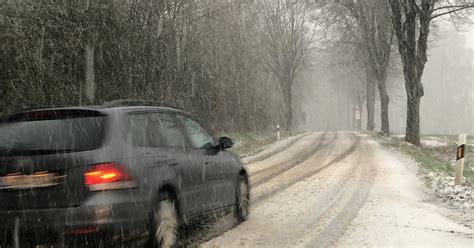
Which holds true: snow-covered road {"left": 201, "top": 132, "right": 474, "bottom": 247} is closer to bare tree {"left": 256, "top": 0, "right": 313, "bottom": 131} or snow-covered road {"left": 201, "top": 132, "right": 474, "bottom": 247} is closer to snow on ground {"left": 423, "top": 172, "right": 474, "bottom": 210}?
snow on ground {"left": 423, "top": 172, "right": 474, "bottom": 210}

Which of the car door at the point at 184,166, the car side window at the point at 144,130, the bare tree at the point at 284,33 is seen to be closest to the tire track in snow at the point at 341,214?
the car door at the point at 184,166

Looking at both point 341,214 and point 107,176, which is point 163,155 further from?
point 341,214

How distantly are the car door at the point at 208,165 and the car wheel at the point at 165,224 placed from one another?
815 mm

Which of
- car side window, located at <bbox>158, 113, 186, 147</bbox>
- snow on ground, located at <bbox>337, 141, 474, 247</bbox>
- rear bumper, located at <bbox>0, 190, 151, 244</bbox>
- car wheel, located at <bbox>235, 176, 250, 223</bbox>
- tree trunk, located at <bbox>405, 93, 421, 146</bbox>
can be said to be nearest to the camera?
rear bumper, located at <bbox>0, 190, 151, 244</bbox>

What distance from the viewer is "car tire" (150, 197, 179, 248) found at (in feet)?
17.2

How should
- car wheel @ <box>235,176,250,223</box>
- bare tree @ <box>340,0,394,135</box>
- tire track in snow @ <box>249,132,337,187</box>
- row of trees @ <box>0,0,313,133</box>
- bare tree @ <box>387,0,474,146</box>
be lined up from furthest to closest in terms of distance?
bare tree @ <box>340,0,394,135</box> → bare tree @ <box>387,0,474,146</box> → row of trees @ <box>0,0,313,133</box> → tire track in snow @ <box>249,132,337,187</box> → car wheel @ <box>235,176,250,223</box>

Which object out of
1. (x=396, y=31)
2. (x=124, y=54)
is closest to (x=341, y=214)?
(x=124, y=54)

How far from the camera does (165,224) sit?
5449 millimetres

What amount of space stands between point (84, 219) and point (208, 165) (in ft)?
7.53

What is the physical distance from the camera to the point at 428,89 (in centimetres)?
8650

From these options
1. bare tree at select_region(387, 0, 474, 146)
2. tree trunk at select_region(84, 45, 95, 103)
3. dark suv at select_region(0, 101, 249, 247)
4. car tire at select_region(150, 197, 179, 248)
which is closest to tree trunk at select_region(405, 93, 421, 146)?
bare tree at select_region(387, 0, 474, 146)

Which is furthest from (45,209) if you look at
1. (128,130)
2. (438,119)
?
(438,119)

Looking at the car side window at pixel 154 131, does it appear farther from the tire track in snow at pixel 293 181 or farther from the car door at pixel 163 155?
the tire track in snow at pixel 293 181

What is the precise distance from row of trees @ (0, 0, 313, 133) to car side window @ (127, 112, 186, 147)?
30.0ft
